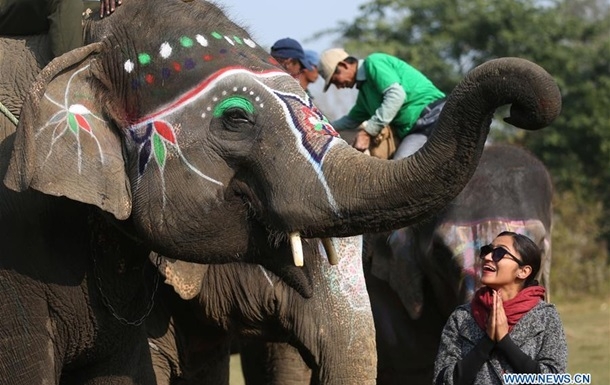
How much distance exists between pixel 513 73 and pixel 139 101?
1.30 meters

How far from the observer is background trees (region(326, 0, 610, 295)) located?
2342 cm

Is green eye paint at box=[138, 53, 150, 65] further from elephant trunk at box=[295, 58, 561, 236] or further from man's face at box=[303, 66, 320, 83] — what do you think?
man's face at box=[303, 66, 320, 83]

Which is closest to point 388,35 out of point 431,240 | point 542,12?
point 542,12

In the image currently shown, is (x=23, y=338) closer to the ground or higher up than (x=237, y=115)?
closer to the ground

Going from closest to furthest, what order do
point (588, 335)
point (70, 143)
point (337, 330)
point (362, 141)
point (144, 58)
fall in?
1. point (70, 143)
2. point (144, 58)
3. point (337, 330)
4. point (362, 141)
5. point (588, 335)

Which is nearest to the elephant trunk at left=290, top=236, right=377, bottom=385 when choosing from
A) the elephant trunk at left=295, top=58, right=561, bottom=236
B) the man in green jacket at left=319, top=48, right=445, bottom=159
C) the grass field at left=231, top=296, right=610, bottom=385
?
the elephant trunk at left=295, top=58, right=561, bottom=236

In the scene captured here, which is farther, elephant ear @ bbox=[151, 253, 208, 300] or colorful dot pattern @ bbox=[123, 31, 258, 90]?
elephant ear @ bbox=[151, 253, 208, 300]

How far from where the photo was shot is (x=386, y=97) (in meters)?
7.69

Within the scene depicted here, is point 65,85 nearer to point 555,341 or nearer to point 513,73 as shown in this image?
point 513,73

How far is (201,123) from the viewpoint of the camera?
14.4ft

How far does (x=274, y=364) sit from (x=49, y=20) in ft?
9.90

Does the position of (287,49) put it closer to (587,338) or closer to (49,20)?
(49,20)

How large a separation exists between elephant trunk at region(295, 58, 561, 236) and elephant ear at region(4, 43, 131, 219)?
0.69m

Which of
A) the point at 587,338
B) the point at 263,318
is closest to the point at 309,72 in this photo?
the point at 263,318
